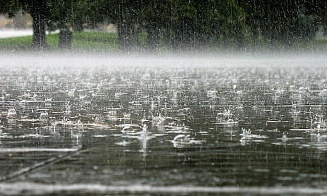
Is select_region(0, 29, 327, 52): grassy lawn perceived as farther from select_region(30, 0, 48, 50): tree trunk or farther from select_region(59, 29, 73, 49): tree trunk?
select_region(30, 0, 48, 50): tree trunk

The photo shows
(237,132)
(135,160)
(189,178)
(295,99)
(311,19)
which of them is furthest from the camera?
(311,19)

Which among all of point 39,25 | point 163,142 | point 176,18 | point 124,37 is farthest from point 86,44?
point 163,142

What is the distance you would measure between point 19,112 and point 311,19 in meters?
65.1

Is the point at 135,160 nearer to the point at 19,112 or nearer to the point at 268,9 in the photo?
the point at 19,112

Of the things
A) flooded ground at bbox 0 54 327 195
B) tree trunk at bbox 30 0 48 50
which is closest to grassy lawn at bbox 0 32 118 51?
tree trunk at bbox 30 0 48 50

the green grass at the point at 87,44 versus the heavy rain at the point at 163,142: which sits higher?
the green grass at the point at 87,44

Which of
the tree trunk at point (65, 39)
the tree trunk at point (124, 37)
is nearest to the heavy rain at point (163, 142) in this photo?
the tree trunk at point (124, 37)

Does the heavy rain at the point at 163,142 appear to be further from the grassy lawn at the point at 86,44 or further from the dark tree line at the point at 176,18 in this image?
the grassy lawn at the point at 86,44

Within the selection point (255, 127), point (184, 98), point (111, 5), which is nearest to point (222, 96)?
point (184, 98)

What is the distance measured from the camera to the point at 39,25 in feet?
205

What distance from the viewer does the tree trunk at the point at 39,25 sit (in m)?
63.0

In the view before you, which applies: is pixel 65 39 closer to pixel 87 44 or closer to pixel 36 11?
pixel 36 11

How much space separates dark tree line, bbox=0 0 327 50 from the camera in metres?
63.3

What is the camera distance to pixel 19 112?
43.9 ft
